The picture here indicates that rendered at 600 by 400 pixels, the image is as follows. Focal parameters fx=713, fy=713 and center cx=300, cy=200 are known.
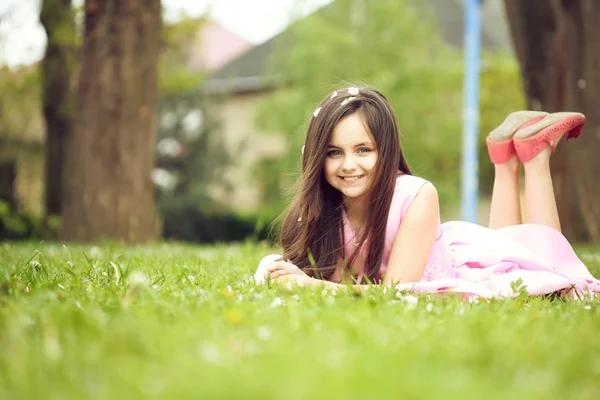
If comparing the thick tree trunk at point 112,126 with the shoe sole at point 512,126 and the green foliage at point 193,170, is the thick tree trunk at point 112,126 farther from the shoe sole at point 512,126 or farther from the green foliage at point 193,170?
the green foliage at point 193,170

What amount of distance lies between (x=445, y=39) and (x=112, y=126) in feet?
69.8

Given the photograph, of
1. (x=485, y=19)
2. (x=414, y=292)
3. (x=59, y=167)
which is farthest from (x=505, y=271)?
(x=485, y=19)

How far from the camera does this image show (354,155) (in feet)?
12.3

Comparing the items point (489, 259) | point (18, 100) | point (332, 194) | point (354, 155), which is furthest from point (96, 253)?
point (18, 100)

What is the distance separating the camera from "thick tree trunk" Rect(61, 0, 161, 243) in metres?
8.56

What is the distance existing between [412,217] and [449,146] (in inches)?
732

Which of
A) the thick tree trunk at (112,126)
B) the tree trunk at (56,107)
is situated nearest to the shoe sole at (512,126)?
the thick tree trunk at (112,126)

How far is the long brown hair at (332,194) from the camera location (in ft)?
12.3

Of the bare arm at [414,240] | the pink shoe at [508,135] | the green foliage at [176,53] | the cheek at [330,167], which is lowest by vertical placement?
the bare arm at [414,240]

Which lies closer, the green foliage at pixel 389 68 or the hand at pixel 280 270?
the hand at pixel 280 270

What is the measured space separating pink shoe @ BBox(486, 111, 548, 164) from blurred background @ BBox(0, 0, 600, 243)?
3508mm

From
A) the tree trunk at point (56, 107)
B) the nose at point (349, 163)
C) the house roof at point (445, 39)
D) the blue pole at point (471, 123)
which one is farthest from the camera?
the house roof at point (445, 39)

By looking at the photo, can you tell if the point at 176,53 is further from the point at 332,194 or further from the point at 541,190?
the point at 332,194

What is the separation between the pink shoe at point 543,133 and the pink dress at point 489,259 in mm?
496
